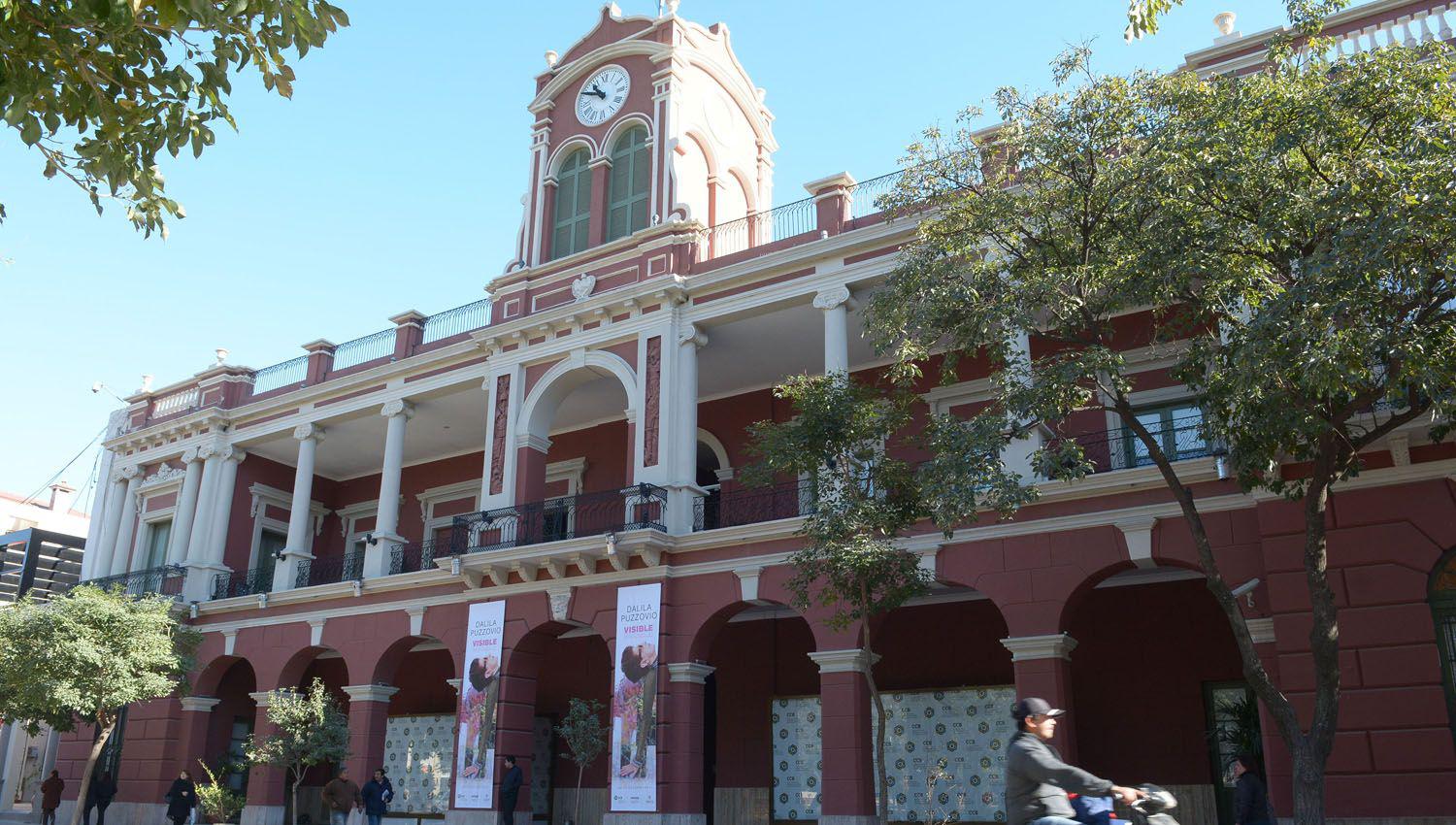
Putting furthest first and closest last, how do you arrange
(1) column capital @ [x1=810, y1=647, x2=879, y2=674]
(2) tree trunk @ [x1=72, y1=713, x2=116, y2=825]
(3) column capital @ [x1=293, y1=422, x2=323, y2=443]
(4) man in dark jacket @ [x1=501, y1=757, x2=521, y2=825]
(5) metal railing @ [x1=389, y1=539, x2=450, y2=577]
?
(3) column capital @ [x1=293, y1=422, x2=323, y2=443] → (5) metal railing @ [x1=389, y1=539, x2=450, y2=577] → (2) tree trunk @ [x1=72, y1=713, x2=116, y2=825] → (4) man in dark jacket @ [x1=501, y1=757, x2=521, y2=825] → (1) column capital @ [x1=810, y1=647, x2=879, y2=674]

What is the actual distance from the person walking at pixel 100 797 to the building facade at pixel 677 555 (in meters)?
0.32

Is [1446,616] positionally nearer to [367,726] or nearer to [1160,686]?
[1160,686]

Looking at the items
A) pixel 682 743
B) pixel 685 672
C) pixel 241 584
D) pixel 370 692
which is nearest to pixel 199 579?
pixel 241 584

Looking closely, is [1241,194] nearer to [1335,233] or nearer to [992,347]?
[1335,233]

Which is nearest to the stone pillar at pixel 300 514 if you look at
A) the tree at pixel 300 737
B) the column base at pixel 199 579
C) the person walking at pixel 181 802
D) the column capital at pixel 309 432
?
the column capital at pixel 309 432

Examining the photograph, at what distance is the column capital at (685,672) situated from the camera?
17172mm

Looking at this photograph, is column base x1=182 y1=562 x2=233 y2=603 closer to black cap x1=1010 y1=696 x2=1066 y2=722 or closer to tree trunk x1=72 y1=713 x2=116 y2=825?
tree trunk x1=72 y1=713 x2=116 y2=825

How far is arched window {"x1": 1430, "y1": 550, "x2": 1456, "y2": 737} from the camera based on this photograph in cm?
1187

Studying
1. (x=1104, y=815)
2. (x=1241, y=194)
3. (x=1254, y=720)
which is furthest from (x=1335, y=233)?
(x=1254, y=720)

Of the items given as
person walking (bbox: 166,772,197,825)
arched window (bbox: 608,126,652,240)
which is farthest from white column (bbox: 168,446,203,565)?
arched window (bbox: 608,126,652,240)

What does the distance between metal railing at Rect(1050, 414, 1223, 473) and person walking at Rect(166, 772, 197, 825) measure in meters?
16.5

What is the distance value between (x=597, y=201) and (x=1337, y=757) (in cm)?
1518

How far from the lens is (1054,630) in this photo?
47.8ft

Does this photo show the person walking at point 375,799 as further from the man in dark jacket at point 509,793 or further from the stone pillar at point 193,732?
the stone pillar at point 193,732
